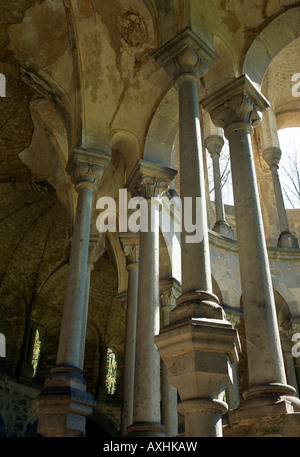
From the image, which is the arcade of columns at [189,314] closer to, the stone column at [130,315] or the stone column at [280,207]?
the stone column at [130,315]

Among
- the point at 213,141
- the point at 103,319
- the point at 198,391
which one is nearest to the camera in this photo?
the point at 198,391

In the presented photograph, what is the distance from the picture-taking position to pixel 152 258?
6.86 m

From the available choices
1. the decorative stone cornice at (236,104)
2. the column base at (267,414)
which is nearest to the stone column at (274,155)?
the decorative stone cornice at (236,104)

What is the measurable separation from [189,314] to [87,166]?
13.9 ft

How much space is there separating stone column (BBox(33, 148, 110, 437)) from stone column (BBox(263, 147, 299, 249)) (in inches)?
253

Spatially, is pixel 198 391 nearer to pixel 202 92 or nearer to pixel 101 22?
pixel 101 22

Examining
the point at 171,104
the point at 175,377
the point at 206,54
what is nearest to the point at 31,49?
the point at 171,104

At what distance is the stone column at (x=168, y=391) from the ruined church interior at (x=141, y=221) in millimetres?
30

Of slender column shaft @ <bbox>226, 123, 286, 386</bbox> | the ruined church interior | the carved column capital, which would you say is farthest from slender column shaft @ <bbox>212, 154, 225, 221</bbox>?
slender column shaft @ <bbox>226, 123, 286, 386</bbox>

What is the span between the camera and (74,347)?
6.09 meters

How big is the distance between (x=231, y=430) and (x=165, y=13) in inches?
195

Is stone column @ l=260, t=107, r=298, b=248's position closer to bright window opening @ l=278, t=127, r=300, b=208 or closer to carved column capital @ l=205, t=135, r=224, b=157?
carved column capital @ l=205, t=135, r=224, b=157

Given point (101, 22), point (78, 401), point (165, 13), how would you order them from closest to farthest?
point (78, 401) < point (165, 13) < point (101, 22)

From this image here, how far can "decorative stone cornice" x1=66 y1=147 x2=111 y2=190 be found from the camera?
24.7ft
